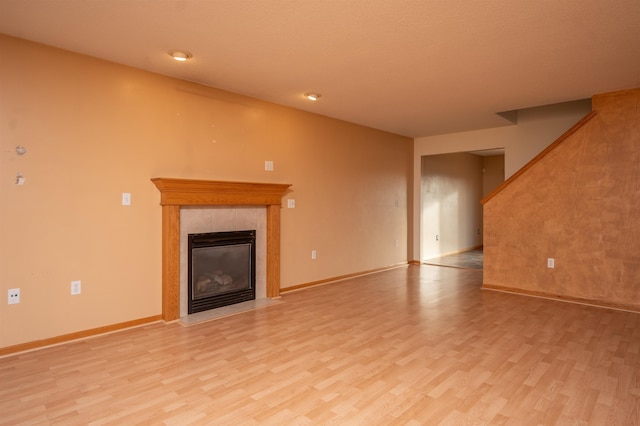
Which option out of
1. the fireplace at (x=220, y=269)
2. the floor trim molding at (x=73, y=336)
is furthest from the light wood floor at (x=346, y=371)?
the fireplace at (x=220, y=269)

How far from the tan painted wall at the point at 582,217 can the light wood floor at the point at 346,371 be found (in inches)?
23.1

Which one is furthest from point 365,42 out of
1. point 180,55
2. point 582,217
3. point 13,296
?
point 582,217

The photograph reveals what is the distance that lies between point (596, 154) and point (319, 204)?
11.3ft

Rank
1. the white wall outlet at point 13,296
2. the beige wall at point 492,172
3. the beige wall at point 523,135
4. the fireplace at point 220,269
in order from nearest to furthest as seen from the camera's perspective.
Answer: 1. the white wall outlet at point 13,296
2. the fireplace at point 220,269
3. the beige wall at point 523,135
4. the beige wall at point 492,172

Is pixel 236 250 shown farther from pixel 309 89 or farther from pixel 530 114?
pixel 530 114

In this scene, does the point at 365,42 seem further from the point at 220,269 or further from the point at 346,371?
the point at 220,269

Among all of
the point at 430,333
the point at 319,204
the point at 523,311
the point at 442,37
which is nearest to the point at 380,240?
the point at 319,204

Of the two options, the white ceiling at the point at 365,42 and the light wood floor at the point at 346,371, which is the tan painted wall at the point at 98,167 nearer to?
the white ceiling at the point at 365,42

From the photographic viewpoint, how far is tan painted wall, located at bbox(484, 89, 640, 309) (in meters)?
4.12

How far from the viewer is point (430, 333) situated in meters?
3.29

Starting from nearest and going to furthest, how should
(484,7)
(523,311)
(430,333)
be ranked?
(484,7), (430,333), (523,311)

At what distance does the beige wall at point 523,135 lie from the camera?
542 cm

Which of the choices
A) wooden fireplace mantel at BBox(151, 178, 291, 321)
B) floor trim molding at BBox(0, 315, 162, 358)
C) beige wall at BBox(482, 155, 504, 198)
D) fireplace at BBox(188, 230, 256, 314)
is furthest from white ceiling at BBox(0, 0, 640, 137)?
beige wall at BBox(482, 155, 504, 198)

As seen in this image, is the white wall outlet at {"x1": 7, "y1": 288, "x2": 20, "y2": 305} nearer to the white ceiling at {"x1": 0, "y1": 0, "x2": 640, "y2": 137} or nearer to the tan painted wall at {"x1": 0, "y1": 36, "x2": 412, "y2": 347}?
the tan painted wall at {"x1": 0, "y1": 36, "x2": 412, "y2": 347}
